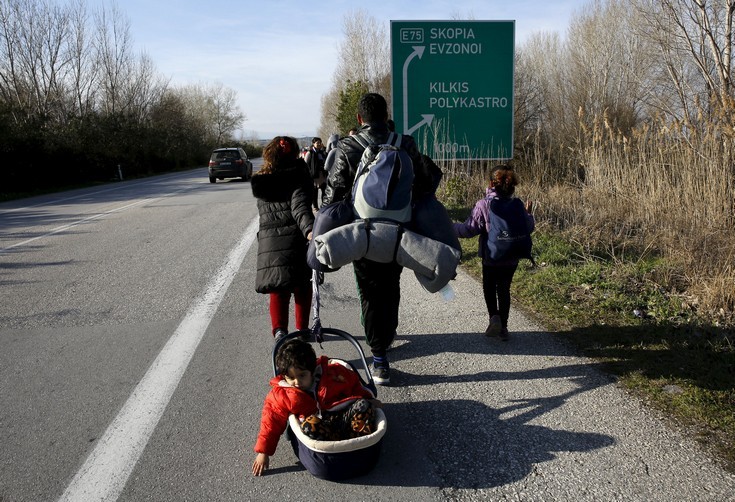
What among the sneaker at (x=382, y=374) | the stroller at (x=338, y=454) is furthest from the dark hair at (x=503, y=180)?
the stroller at (x=338, y=454)

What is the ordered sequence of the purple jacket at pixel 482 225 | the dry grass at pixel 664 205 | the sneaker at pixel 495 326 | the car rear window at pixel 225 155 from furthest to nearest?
the car rear window at pixel 225 155 → the dry grass at pixel 664 205 → the sneaker at pixel 495 326 → the purple jacket at pixel 482 225

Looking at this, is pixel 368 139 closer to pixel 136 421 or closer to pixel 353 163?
pixel 353 163

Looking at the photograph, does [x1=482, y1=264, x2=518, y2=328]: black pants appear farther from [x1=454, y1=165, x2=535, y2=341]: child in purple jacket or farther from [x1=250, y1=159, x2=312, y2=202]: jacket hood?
[x1=250, y1=159, x2=312, y2=202]: jacket hood

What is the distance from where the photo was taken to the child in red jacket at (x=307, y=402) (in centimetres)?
295

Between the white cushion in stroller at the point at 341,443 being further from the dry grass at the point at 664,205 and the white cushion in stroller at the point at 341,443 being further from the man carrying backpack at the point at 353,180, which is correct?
the dry grass at the point at 664,205

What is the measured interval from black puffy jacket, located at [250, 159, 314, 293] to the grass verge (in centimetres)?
229

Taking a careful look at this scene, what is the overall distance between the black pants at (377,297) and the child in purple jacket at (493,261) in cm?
91

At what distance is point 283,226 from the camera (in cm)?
436

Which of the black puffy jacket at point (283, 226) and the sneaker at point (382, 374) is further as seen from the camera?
the black puffy jacket at point (283, 226)

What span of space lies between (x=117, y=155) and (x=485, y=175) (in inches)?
1188

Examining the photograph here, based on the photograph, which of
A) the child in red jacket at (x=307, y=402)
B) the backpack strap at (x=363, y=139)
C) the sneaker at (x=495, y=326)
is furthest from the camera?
the sneaker at (x=495, y=326)

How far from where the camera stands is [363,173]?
3551 millimetres

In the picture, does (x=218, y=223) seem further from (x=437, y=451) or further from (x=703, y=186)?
(x=437, y=451)

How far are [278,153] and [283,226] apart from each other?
21.9 inches
